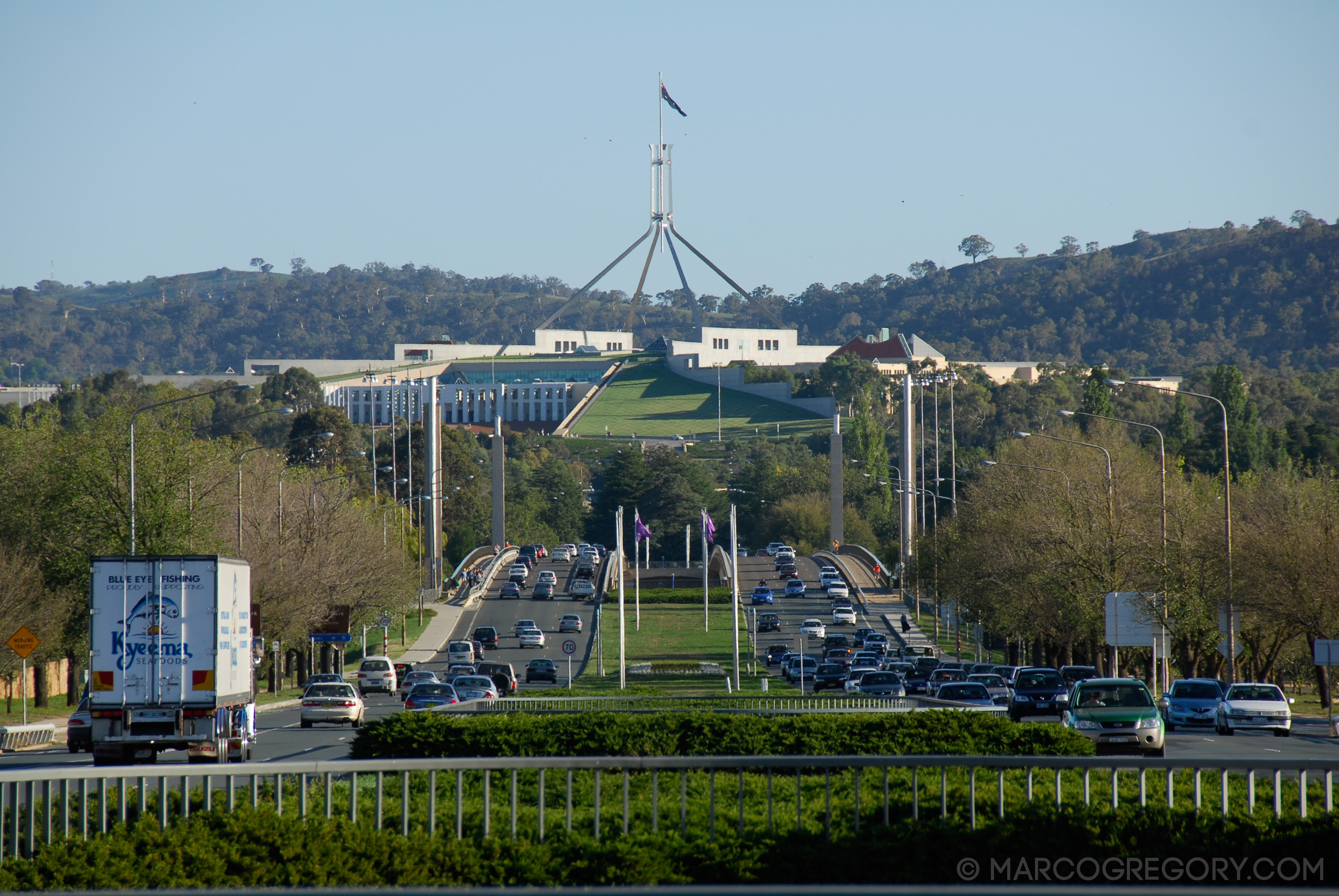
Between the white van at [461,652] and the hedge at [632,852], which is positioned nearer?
the hedge at [632,852]

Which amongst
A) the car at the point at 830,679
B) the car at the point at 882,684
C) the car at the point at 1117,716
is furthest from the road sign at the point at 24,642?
the car at the point at 830,679

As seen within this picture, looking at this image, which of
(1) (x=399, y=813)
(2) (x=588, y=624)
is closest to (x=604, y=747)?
(1) (x=399, y=813)

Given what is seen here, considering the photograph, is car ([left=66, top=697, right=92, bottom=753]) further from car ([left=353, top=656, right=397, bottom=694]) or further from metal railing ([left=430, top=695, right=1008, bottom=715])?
car ([left=353, top=656, right=397, bottom=694])

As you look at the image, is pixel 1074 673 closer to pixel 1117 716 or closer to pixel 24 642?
pixel 1117 716

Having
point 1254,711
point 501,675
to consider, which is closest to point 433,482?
point 501,675

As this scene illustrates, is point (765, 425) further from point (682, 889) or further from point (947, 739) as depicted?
point (682, 889)

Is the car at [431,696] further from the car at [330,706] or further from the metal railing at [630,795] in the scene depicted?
the metal railing at [630,795]
